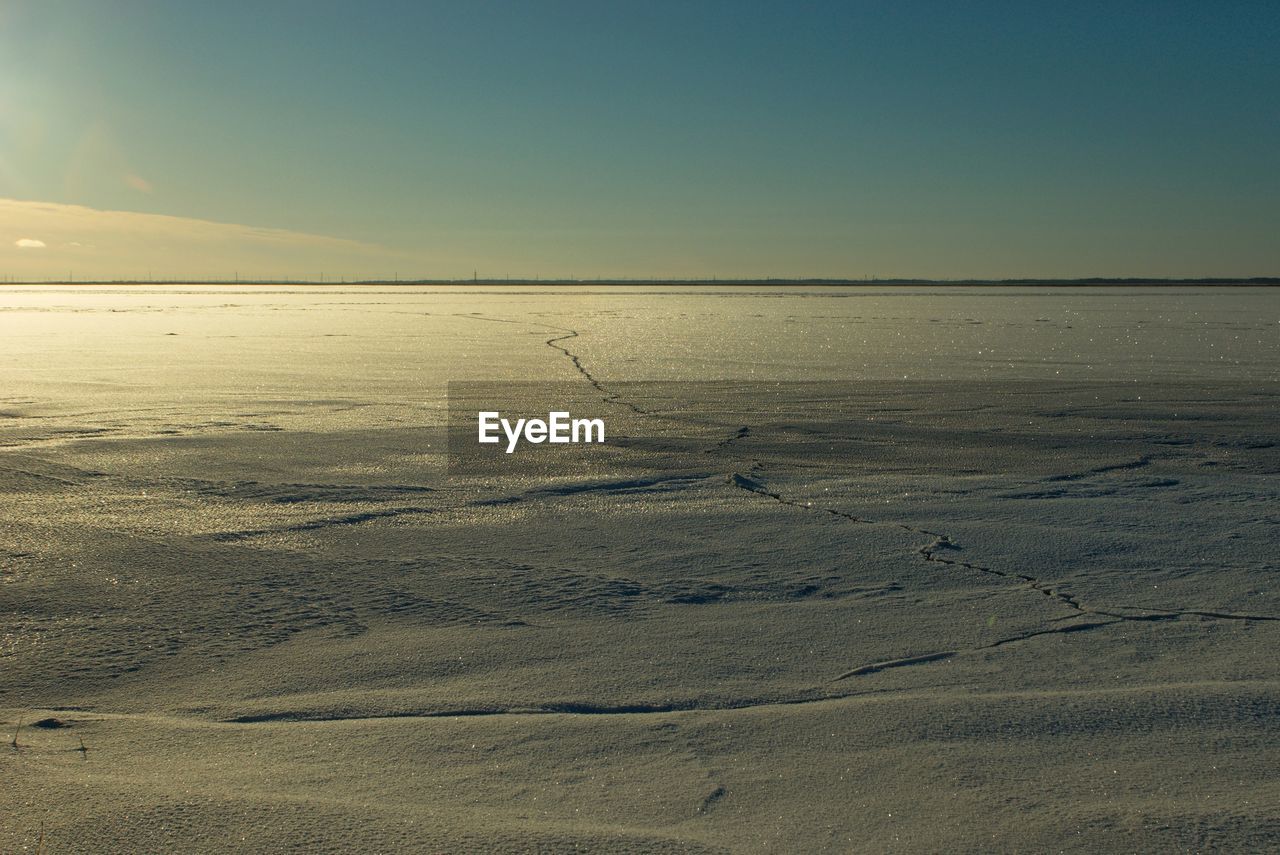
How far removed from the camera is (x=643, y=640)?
309 centimetres

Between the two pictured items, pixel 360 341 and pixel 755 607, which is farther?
pixel 360 341

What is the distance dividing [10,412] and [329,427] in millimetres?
2680

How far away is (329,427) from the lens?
728 cm

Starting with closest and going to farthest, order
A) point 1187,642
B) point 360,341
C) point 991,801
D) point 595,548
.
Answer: point 991,801, point 1187,642, point 595,548, point 360,341

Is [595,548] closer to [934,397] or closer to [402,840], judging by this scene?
[402,840]

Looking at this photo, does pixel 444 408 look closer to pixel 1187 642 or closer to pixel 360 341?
pixel 1187 642

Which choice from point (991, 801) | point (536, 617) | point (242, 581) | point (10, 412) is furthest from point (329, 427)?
point (991, 801)

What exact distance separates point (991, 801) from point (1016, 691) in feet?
2.06

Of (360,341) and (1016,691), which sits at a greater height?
(360,341)

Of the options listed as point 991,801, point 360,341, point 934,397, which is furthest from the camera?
point 360,341

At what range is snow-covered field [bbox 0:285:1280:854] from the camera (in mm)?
2078

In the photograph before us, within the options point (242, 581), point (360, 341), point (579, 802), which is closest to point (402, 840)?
point (579, 802)

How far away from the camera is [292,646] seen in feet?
10.0

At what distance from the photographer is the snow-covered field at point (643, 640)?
208cm
